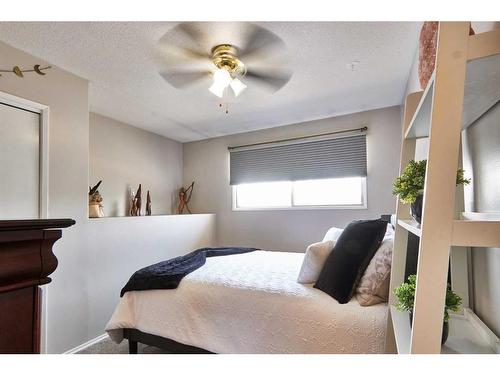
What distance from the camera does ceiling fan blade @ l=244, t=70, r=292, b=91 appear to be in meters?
2.14

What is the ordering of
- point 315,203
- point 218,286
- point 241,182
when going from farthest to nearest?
point 241,182, point 315,203, point 218,286

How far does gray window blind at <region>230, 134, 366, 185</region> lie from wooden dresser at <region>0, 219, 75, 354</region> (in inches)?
133

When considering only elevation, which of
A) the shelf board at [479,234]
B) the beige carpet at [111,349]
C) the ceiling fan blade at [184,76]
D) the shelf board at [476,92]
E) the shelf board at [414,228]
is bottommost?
the beige carpet at [111,349]

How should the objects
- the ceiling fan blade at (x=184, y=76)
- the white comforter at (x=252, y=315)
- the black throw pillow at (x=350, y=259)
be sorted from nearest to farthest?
the white comforter at (x=252, y=315), the black throw pillow at (x=350, y=259), the ceiling fan blade at (x=184, y=76)

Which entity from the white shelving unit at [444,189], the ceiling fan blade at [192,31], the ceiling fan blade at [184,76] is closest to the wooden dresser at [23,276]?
the white shelving unit at [444,189]

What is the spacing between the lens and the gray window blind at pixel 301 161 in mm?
3477

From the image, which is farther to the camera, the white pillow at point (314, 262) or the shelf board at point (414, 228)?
the white pillow at point (314, 262)

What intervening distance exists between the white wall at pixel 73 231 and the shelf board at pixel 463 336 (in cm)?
243

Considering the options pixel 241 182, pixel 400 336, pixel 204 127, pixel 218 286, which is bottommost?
pixel 218 286

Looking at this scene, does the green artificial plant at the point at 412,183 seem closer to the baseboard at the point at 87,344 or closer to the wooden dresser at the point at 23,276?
the wooden dresser at the point at 23,276
